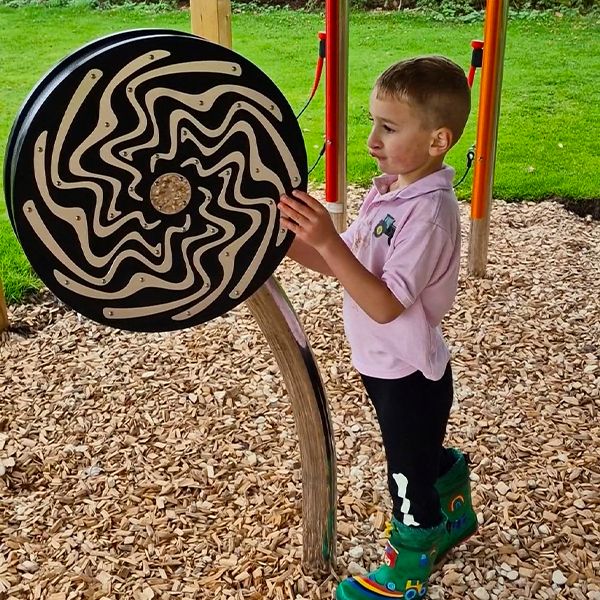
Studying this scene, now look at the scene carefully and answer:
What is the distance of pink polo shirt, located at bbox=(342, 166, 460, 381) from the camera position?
62.8 inches

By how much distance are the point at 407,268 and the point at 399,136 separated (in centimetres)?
27

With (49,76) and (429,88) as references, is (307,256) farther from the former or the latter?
(49,76)

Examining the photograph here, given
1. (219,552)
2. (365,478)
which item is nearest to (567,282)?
(365,478)

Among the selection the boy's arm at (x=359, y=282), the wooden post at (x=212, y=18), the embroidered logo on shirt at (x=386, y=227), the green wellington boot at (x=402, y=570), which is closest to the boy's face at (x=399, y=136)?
the embroidered logo on shirt at (x=386, y=227)

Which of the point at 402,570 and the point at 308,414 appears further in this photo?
the point at 402,570

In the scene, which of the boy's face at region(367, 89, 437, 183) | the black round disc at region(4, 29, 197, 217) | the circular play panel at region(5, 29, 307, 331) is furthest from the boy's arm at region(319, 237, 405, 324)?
the black round disc at region(4, 29, 197, 217)

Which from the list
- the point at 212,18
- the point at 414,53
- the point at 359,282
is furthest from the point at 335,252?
the point at 414,53

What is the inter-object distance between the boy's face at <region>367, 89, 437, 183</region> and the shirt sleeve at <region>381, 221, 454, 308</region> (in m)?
0.14

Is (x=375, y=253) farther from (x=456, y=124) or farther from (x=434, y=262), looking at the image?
(x=456, y=124)

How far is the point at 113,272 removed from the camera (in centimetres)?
145

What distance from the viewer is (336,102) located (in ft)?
11.8

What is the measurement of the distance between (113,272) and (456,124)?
75cm

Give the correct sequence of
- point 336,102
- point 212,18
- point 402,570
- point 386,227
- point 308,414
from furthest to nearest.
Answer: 1. point 336,102
2. point 212,18
3. point 402,570
4. point 308,414
5. point 386,227

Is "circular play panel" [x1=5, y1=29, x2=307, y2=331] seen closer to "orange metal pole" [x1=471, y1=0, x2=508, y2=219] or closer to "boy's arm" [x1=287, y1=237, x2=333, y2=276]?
"boy's arm" [x1=287, y1=237, x2=333, y2=276]
